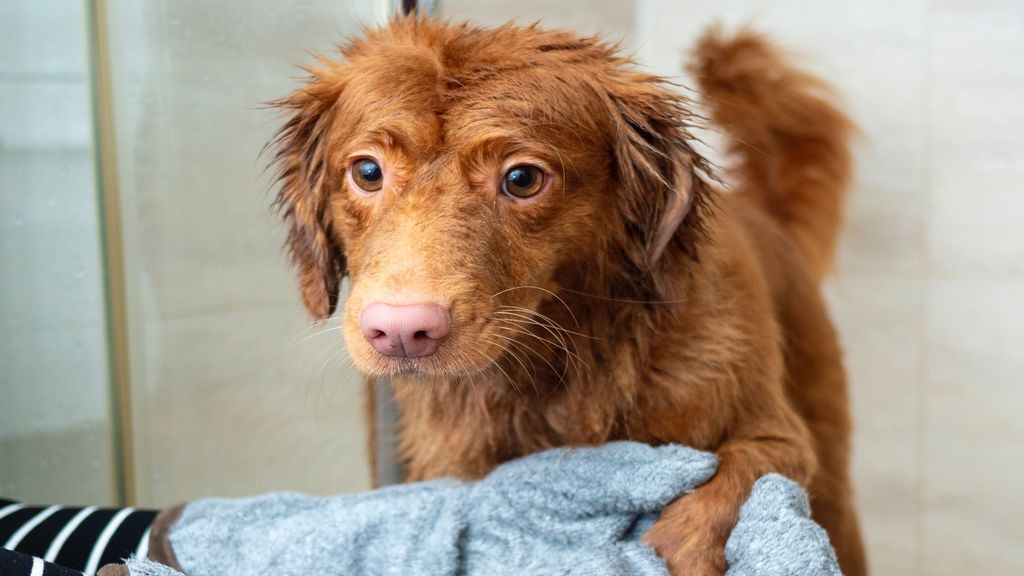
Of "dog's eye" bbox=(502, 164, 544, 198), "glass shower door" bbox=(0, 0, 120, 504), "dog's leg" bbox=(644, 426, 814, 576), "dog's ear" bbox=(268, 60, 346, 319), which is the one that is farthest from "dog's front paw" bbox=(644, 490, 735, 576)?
"glass shower door" bbox=(0, 0, 120, 504)

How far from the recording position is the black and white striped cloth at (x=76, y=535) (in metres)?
0.82

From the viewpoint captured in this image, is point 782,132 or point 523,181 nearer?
point 523,181

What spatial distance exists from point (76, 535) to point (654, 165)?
0.68 meters

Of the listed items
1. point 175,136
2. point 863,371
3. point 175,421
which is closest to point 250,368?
point 175,421

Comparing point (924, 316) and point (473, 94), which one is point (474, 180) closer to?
point (473, 94)

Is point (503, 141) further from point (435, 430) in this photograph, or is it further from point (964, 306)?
point (964, 306)

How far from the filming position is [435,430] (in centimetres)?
96

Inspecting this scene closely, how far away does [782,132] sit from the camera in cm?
152

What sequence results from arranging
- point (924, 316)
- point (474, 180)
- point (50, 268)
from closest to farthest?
point (474, 180) → point (50, 268) → point (924, 316)

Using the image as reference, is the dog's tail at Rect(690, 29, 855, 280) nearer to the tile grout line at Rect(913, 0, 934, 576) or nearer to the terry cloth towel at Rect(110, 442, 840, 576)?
the tile grout line at Rect(913, 0, 934, 576)

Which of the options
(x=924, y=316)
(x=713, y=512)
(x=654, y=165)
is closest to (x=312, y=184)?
(x=654, y=165)

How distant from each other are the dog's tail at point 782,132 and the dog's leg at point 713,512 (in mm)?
757

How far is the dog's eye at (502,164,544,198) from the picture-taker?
2.53ft

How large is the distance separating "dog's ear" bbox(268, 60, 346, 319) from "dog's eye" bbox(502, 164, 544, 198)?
216 millimetres
